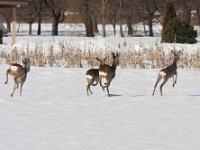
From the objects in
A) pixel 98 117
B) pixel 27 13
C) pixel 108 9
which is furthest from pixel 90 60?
pixel 27 13

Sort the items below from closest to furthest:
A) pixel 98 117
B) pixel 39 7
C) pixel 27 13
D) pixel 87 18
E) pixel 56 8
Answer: pixel 98 117 → pixel 87 18 → pixel 39 7 → pixel 56 8 → pixel 27 13

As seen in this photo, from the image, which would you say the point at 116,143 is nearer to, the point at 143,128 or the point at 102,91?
the point at 143,128

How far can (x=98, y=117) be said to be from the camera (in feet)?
31.2

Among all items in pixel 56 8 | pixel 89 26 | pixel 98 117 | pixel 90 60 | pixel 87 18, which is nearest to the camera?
pixel 98 117

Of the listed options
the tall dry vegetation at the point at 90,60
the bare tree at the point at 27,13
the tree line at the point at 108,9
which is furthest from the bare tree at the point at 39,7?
the tall dry vegetation at the point at 90,60

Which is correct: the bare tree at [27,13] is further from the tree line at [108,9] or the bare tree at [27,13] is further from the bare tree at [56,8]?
the bare tree at [56,8]

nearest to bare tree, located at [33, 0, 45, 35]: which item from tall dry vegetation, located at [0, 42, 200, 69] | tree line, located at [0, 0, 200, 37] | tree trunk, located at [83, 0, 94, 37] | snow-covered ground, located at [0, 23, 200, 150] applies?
tree line, located at [0, 0, 200, 37]

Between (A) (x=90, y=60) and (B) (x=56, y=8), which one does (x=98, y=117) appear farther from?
(B) (x=56, y=8)

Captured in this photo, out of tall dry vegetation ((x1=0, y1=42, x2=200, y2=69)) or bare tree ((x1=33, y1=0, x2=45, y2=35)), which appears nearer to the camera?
tall dry vegetation ((x1=0, y1=42, x2=200, y2=69))

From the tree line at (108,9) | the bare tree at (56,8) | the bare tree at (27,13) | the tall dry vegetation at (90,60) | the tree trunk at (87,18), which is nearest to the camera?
the tall dry vegetation at (90,60)

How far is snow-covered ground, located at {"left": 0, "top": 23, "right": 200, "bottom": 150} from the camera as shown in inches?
296

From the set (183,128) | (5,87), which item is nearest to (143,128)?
(183,128)

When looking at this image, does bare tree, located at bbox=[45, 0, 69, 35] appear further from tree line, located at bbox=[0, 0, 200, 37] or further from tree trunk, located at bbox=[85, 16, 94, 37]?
tree trunk, located at bbox=[85, 16, 94, 37]

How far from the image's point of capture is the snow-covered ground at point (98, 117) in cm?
752
